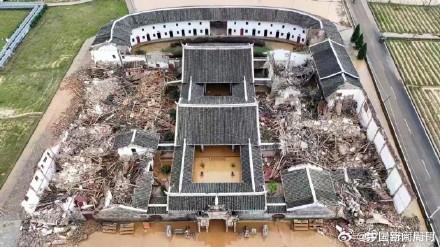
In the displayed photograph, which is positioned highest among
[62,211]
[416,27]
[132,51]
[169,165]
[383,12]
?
[383,12]

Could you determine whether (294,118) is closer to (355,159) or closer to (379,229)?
(355,159)

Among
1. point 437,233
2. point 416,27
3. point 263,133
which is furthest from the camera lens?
point 416,27

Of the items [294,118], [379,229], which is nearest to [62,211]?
[294,118]

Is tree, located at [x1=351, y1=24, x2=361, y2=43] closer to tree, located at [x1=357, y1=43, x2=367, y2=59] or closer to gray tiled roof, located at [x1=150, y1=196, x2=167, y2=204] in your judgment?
tree, located at [x1=357, y1=43, x2=367, y2=59]

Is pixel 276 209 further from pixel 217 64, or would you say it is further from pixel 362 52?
pixel 362 52

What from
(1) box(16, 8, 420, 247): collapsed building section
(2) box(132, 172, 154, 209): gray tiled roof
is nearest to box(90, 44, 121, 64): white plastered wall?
(1) box(16, 8, 420, 247): collapsed building section

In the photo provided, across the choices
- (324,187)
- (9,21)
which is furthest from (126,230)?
(9,21)
